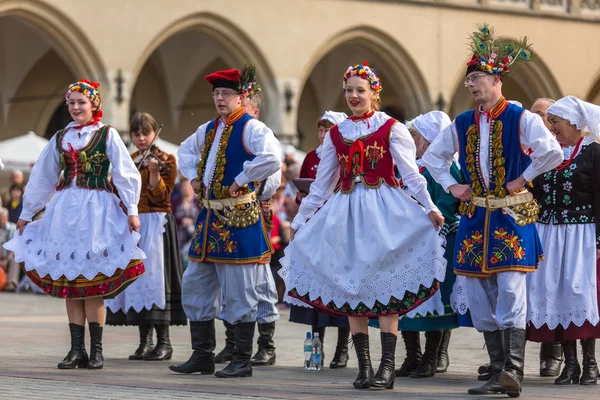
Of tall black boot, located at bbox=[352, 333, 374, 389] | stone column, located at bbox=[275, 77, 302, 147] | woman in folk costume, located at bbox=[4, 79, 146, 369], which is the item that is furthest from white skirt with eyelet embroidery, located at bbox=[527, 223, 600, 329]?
stone column, located at bbox=[275, 77, 302, 147]

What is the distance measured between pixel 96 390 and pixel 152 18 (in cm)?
1649

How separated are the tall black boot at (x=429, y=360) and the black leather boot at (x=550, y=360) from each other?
71 centimetres

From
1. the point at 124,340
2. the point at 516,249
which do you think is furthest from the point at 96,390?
the point at 124,340

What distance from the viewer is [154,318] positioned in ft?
30.6

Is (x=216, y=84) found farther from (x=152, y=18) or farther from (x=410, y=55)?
(x=410, y=55)

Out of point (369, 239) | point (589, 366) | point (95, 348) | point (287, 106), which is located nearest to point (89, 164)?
point (95, 348)

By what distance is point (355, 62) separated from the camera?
28125 millimetres

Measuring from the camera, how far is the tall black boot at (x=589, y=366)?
7.63 m

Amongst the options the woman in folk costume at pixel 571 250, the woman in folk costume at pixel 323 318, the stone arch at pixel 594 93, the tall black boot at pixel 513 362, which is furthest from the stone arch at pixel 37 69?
the tall black boot at pixel 513 362

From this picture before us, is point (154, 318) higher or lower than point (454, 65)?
lower

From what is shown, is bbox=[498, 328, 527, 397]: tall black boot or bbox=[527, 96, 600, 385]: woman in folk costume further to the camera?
bbox=[527, 96, 600, 385]: woman in folk costume

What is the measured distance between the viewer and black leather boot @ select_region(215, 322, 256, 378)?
25.7ft

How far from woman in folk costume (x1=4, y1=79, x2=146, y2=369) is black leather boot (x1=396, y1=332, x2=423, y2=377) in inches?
70.7

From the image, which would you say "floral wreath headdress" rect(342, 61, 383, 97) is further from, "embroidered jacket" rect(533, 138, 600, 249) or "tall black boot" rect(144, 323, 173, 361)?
"tall black boot" rect(144, 323, 173, 361)
